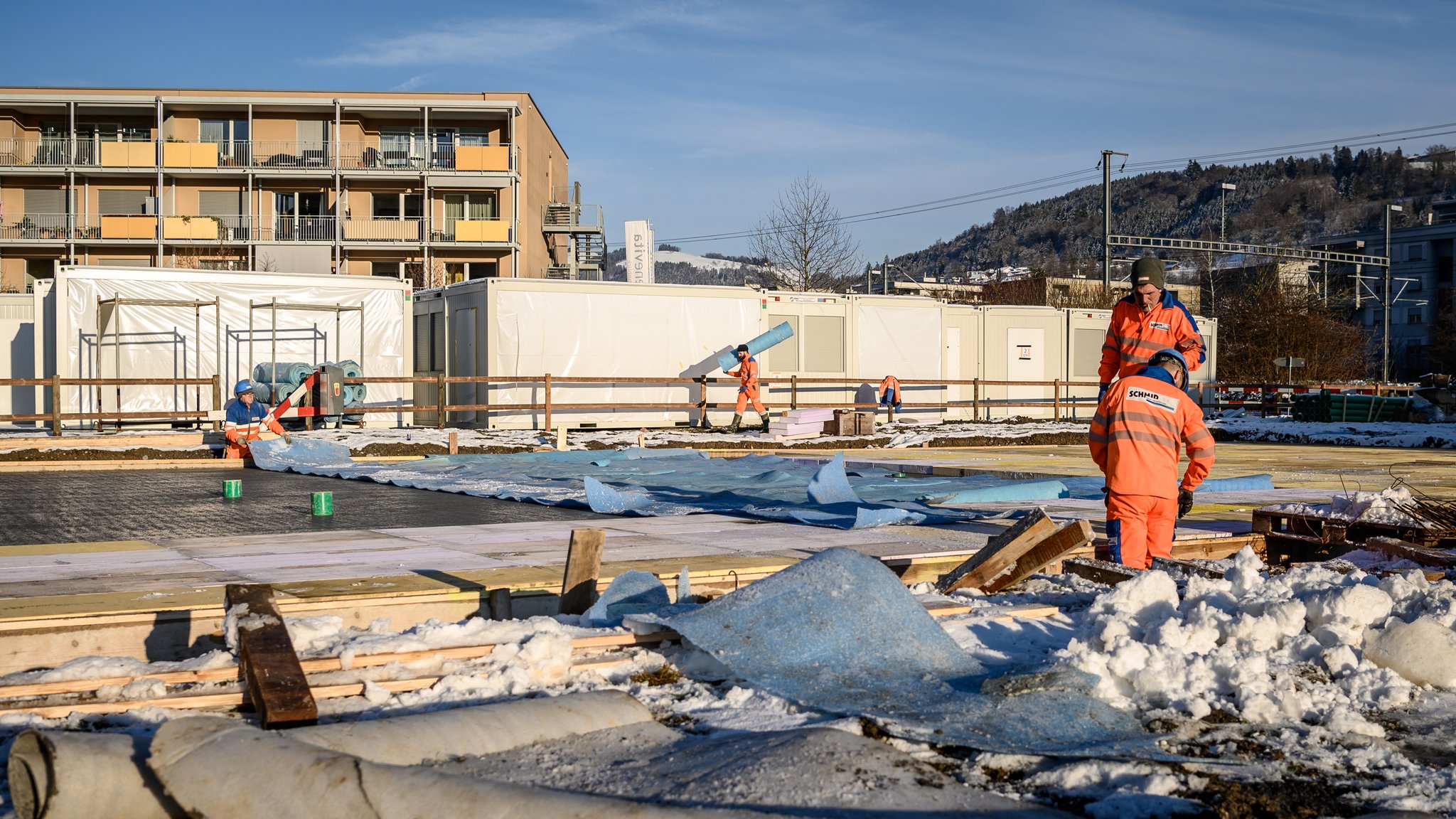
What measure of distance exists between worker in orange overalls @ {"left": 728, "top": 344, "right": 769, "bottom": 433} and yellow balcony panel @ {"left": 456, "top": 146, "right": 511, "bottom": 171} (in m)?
25.7

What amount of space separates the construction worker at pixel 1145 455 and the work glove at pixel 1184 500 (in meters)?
0.37

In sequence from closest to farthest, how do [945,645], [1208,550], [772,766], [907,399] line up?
[772,766] → [945,645] → [1208,550] → [907,399]

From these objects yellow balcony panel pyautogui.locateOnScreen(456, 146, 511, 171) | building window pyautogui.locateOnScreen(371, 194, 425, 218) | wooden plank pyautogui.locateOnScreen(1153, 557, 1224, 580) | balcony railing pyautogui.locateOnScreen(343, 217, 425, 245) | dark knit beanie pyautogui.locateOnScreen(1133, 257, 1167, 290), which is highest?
yellow balcony panel pyautogui.locateOnScreen(456, 146, 511, 171)

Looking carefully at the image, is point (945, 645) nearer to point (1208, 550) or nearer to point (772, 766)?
point (772, 766)

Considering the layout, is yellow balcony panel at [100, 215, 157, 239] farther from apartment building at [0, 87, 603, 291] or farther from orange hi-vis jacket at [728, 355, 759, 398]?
orange hi-vis jacket at [728, 355, 759, 398]

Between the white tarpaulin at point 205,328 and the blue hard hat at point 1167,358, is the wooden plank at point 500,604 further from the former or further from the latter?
the white tarpaulin at point 205,328

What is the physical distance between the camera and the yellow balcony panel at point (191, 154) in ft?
151

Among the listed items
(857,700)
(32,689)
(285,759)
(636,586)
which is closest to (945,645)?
(857,700)

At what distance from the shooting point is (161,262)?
149 ft

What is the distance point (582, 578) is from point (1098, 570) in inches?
99.3

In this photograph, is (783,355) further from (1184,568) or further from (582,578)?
(582,578)

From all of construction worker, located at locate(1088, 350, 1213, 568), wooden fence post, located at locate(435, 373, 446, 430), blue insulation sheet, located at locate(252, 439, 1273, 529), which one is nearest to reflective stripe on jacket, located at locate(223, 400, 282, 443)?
blue insulation sheet, located at locate(252, 439, 1273, 529)

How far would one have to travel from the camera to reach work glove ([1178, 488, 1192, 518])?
22.5 feet

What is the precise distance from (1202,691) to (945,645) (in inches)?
35.0
